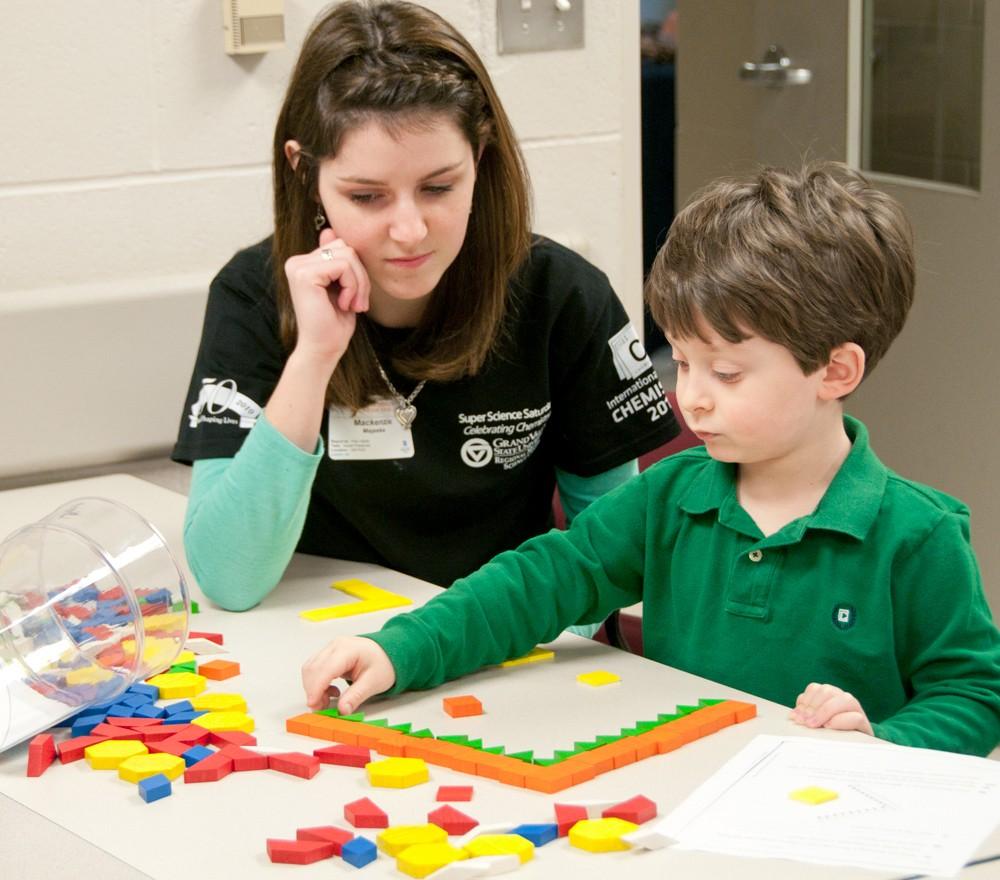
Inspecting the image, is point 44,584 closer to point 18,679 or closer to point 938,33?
point 18,679

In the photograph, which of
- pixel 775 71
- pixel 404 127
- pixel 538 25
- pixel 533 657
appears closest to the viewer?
pixel 533 657

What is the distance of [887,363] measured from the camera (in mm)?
3482

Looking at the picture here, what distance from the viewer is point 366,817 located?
1095 mm

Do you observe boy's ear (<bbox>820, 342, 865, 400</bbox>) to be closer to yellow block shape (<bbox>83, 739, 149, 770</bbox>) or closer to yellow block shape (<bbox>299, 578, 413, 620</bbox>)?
yellow block shape (<bbox>299, 578, 413, 620</bbox>)

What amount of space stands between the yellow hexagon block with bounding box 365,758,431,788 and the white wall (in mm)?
1253

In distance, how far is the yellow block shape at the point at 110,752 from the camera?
1227mm

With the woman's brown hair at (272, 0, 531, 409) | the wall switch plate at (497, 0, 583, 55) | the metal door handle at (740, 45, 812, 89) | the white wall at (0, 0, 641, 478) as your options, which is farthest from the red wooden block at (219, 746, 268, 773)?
the metal door handle at (740, 45, 812, 89)

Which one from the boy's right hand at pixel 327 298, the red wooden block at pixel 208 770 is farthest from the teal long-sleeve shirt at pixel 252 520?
the red wooden block at pixel 208 770

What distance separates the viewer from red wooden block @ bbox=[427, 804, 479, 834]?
3.55 feet

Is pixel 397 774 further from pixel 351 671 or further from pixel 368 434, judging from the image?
pixel 368 434

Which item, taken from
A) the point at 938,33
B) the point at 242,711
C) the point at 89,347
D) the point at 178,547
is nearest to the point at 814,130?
the point at 938,33

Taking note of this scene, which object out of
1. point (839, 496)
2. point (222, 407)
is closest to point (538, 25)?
point (222, 407)

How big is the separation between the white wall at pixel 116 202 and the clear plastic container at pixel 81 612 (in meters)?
0.88

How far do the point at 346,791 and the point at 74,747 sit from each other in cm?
25
